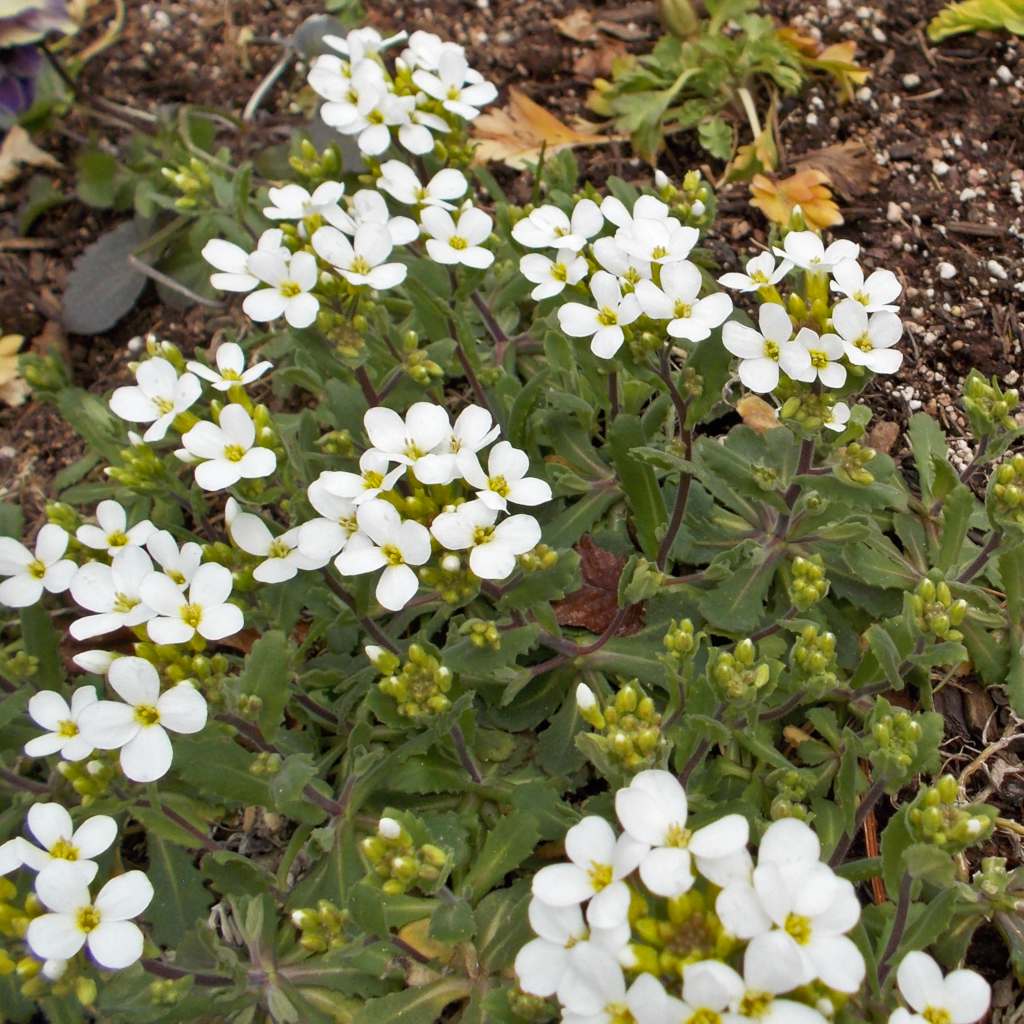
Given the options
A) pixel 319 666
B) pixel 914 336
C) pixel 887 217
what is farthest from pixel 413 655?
pixel 887 217

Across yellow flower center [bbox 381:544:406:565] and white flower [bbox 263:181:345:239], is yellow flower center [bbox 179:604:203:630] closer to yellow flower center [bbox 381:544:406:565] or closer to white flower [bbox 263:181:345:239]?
yellow flower center [bbox 381:544:406:565]

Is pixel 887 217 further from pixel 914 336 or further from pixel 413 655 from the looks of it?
pixel 413 655

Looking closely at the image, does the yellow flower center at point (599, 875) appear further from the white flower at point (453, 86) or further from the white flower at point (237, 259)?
the white flower at point (453, 86)

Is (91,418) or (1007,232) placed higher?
(1007,232)

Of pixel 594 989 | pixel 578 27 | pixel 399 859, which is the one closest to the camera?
pixel 594 989

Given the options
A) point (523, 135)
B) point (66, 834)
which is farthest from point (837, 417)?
point (523, 135)

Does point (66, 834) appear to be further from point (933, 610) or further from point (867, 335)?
point (867, 335)

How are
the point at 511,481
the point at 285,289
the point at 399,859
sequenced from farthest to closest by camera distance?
the point at 285,289, the point at 511,481, the point at 399,859
